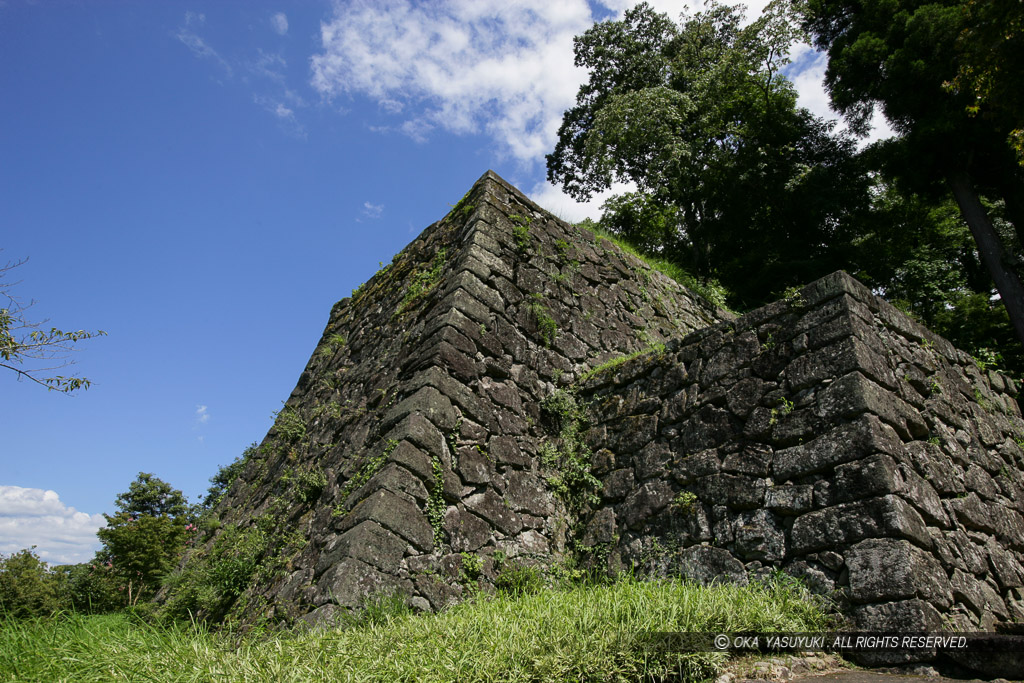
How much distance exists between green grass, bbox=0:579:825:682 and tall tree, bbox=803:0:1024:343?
1055 centimetres

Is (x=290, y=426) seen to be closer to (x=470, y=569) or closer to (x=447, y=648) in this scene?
(x=470, y=569)

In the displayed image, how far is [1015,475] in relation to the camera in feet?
15.4

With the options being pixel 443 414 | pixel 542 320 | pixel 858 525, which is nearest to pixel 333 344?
pixel 542 320

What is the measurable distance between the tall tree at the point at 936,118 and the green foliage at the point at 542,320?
354 inches

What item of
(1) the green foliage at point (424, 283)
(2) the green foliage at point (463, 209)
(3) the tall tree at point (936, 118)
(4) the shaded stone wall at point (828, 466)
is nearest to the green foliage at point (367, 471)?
(4) the shaded stone wall at point (828, 466)

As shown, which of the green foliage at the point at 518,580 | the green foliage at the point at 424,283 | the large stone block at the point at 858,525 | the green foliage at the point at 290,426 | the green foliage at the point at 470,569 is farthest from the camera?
the green foliage at the point at 290,426

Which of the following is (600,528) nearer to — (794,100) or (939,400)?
(939,400)

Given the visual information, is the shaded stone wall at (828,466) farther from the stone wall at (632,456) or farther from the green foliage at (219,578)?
the green foliage at (219,578)

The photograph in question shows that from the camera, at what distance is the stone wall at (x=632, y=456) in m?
3.32

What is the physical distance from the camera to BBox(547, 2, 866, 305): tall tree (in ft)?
51.4

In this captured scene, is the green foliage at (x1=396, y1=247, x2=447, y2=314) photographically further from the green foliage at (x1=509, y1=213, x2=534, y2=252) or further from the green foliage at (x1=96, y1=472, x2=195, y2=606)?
the green foliage at (x1=96, y1=472, x2=195, y2=606)

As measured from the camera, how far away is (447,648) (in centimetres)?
245

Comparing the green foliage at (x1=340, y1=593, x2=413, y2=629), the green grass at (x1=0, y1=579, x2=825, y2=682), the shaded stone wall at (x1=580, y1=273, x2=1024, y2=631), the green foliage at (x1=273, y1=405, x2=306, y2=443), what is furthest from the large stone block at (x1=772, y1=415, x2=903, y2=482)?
the green foliage at (x1=273, y1=405, x2=306, y2=443)

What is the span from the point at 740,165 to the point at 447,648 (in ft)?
57.3
